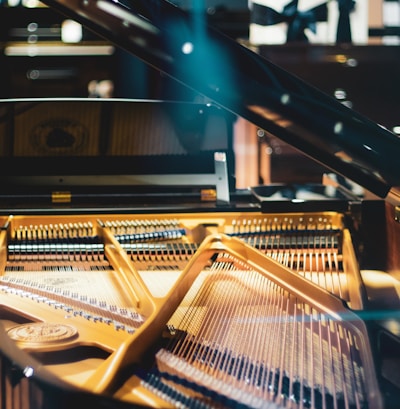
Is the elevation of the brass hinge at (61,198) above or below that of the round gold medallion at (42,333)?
above

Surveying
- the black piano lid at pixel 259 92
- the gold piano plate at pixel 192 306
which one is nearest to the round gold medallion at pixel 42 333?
the gold piano plate at pixel 192 306

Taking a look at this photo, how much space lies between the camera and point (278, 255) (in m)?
2.59

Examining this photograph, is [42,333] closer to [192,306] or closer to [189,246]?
[192,306]

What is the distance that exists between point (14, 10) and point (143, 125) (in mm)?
4144

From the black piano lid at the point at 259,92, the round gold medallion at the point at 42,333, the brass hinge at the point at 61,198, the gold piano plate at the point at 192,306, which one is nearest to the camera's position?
the black piano lid at the point at 259,92

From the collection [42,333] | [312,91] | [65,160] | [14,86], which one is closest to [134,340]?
[42,333]

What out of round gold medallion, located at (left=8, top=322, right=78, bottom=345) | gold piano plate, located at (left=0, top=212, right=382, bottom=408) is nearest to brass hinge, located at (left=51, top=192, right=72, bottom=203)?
gold piano plate, located at (left=0, top=212, right=382, bottom=408)

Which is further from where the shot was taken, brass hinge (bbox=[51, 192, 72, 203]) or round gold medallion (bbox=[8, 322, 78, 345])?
brass hinge (bbox=[51, 192, 72, 203])

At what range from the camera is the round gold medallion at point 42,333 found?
167 centimetres

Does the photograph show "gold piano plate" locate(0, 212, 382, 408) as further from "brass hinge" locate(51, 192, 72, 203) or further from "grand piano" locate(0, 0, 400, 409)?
"brass hinge" locate(51, 192, 72, 203)

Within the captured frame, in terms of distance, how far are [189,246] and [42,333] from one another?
3.27 feet

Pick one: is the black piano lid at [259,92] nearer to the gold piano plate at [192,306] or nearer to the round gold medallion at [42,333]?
the gold piano plate at [192,306]

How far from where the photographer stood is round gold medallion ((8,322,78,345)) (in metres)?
1.67

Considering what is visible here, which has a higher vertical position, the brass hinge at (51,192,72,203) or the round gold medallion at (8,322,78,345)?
the brass hinge at (51,192,72,203)
